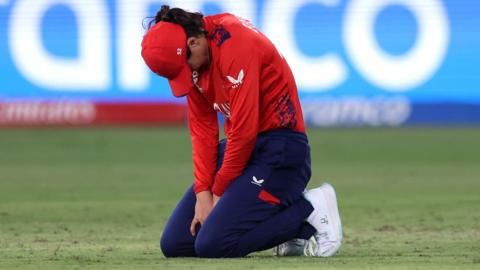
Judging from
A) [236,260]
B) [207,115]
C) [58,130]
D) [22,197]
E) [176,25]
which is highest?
[176,25]

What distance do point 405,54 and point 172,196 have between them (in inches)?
298

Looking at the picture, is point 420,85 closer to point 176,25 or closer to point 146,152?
point 146,152

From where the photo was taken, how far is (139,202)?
10086 millimetres

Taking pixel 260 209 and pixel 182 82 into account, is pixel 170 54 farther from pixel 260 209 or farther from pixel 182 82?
pixel 260 209

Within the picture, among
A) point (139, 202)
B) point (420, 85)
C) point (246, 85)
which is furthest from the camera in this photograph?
point (420, 85)

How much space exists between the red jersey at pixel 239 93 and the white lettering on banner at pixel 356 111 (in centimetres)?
1108

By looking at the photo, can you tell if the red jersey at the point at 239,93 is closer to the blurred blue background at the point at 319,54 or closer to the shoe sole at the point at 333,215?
the shoe sole at the point at 333,215

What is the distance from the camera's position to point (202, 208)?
6512 millimetres

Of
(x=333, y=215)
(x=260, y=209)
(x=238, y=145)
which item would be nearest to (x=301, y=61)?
(x=333, y=215)

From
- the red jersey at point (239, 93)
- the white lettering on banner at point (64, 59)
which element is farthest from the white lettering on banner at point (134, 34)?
the red jersey at point (239, 93)

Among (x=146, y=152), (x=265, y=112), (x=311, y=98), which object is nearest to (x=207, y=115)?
(x=265, y=112)

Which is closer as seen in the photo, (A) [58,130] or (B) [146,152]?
(B) [146,152]

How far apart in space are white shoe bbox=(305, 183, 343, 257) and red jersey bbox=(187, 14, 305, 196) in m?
0.46

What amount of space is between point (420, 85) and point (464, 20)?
124 centimetres
